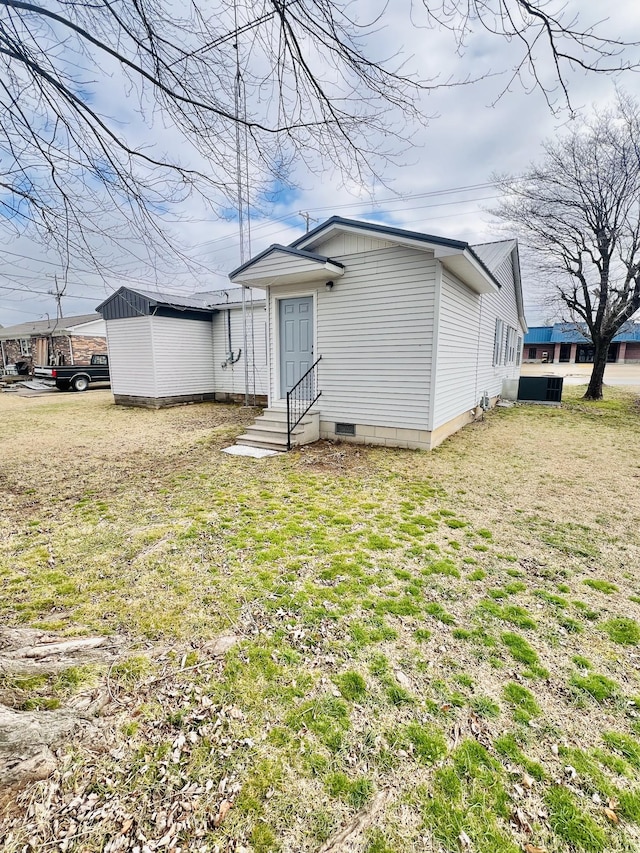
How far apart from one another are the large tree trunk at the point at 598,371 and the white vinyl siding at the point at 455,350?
24.1 feet

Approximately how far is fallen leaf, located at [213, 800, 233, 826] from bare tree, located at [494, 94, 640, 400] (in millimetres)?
15066

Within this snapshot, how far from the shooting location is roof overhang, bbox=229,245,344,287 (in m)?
6.81

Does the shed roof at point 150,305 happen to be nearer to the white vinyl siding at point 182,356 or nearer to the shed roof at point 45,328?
the white vinyl siding at point 182,356

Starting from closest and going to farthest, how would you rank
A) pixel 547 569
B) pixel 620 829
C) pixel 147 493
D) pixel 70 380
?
pixel 620 829
pixel 547 569
pixel 147 493
pixel 70 380

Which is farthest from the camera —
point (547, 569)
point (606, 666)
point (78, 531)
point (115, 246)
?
point (78, 531)

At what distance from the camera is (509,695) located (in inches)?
80.1

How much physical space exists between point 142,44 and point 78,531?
406 cm

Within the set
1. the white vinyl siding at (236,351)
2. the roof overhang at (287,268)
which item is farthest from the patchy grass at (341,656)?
the white vinyl siding at (236,351)

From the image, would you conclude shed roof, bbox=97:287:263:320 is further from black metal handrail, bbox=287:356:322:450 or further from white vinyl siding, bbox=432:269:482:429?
white vinyl siding, bbox=432:269:482:429

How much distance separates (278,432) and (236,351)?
666cm

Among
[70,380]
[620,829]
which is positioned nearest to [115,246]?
[620,829]

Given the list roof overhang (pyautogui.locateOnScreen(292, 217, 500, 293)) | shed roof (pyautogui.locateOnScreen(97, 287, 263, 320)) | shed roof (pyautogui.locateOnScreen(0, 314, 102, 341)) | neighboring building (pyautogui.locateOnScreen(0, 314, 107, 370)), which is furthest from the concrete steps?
shed roof (pyautogui.locateOnScreen(0, 314, 102, 341))

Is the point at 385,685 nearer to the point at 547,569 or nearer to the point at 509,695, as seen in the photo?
the point at 509,695

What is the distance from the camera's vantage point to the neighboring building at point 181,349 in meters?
12.2
